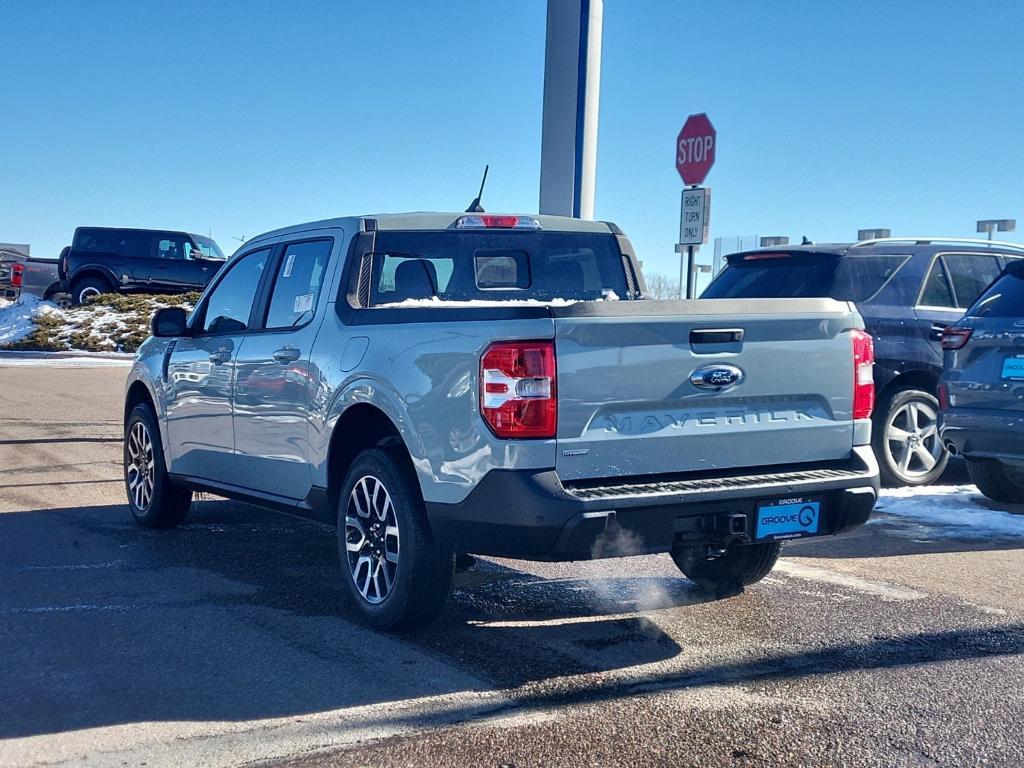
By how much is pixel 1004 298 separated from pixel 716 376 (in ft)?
12.7

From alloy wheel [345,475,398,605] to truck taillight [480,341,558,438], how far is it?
0.84 m

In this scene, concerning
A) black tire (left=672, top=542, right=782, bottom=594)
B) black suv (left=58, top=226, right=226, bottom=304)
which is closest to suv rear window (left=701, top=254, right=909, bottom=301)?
black tire (left=672, top=542, right=782, bottom=594)

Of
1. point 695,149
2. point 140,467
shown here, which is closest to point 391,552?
point 140,467

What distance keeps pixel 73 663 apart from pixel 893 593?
3.80 meters

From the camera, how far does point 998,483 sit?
8.63m

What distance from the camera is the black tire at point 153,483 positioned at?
7523 millimetres

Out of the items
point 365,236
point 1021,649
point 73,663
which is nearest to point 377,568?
point 73,663

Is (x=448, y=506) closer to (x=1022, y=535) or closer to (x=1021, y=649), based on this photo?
(x=1021, y=649)

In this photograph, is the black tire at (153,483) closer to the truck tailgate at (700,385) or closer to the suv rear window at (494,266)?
the suv rear window at (494,266)

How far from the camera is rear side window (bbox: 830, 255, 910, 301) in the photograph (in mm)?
8898

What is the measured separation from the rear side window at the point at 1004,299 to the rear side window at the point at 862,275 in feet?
3.50

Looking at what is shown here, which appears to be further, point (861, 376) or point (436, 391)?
point (861, 376)

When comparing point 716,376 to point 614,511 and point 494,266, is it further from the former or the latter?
point 494,266

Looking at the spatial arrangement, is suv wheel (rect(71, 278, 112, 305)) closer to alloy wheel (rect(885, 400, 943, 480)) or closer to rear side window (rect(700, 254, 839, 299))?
rear side window (rect(700, 254, 839, 299))
